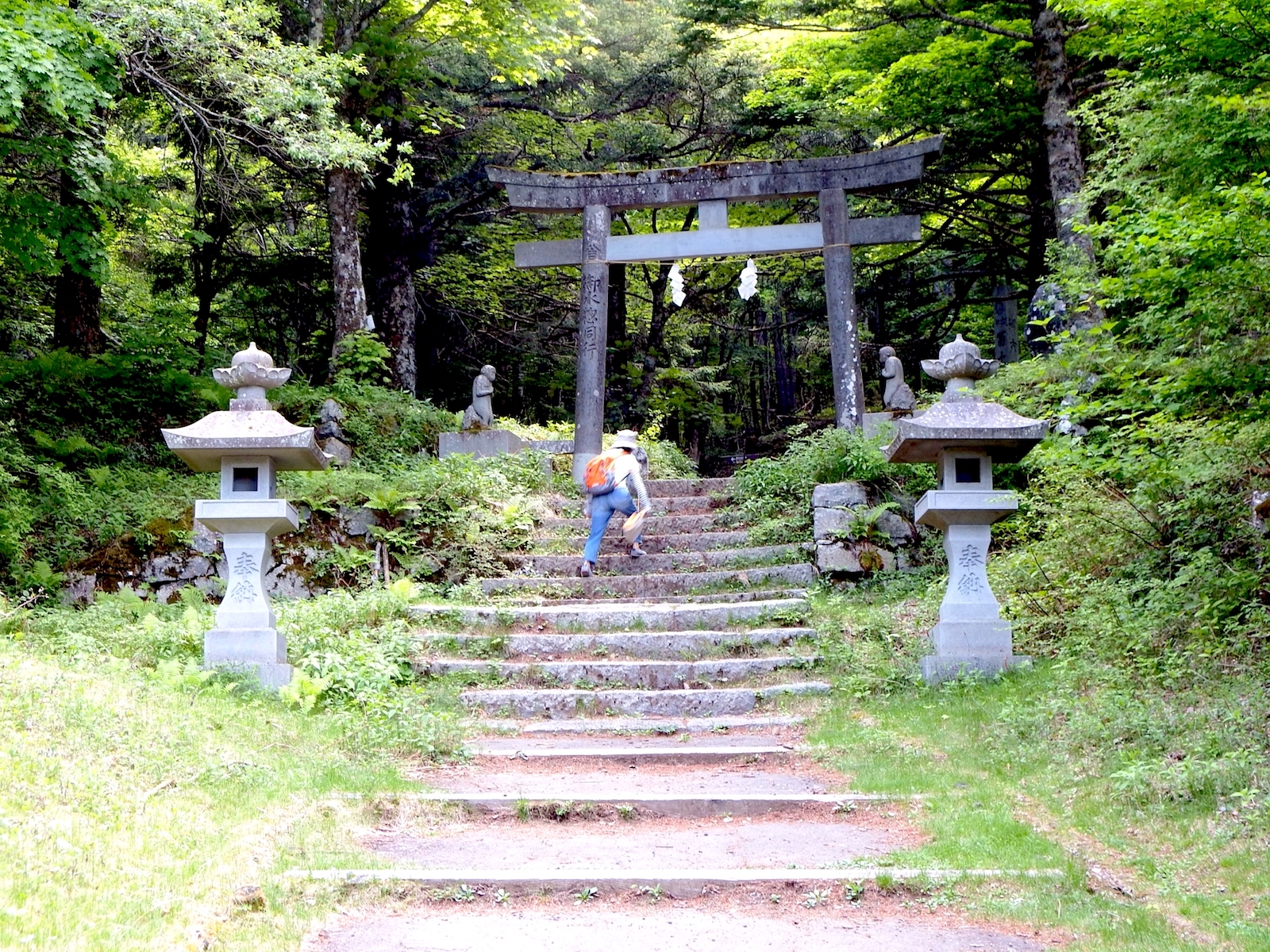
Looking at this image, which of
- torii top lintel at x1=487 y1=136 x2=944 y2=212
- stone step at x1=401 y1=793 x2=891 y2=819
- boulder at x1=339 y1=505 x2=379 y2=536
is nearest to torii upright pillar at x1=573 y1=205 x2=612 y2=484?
torii top lintel at x1=487 y1=136 x2=944 y2=212

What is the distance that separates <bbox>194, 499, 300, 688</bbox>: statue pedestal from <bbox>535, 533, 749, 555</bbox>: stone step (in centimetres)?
417

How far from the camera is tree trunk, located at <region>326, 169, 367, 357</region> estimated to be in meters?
17.0

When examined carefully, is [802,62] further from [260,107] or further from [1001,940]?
[1001,940]

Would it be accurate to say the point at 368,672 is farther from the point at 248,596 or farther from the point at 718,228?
the point at 718,228

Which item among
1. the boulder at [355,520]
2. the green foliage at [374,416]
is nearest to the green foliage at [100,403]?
the green foliage at [374,416]

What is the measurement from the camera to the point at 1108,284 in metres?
7.36

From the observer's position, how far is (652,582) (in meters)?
11.8

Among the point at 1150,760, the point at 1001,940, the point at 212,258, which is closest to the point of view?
the point at 1001,940

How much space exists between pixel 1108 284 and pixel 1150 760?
313 cm

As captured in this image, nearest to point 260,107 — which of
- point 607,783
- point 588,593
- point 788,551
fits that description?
point 588,593

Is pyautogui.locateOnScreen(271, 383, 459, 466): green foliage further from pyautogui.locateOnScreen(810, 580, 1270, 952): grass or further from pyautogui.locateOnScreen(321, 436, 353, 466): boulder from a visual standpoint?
pyautogui.locateOnScreen(810, 580, 1270, 952): grass

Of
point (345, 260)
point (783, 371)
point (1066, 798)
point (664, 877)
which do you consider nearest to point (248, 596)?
point (664, 877)

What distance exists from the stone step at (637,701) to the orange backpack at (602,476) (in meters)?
3.19

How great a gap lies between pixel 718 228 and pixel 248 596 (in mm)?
9207
